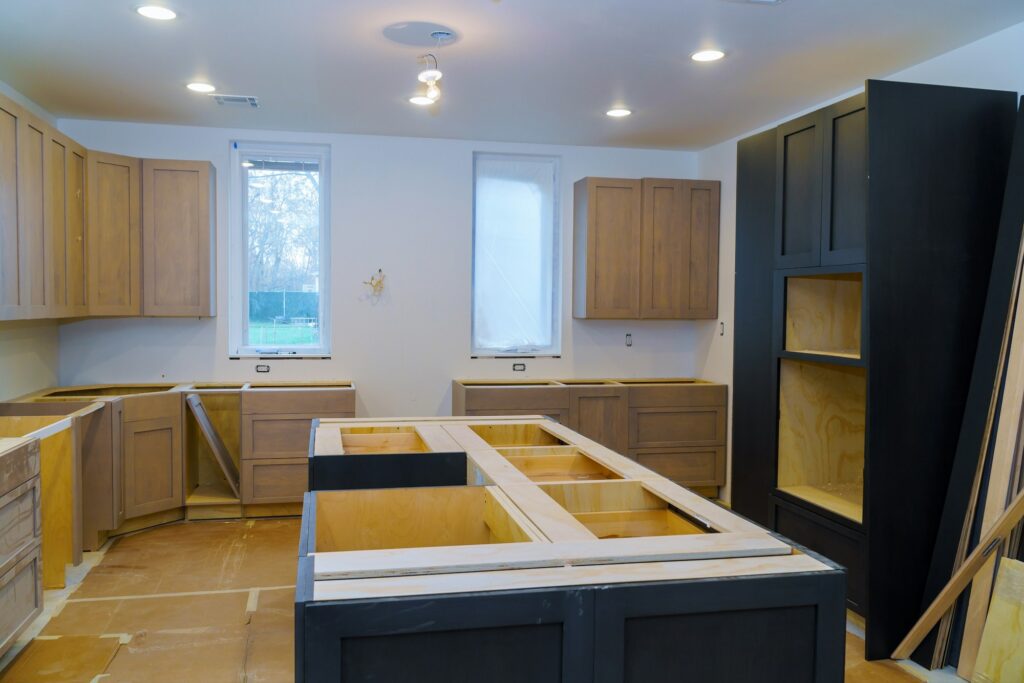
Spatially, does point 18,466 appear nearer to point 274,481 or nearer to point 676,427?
point 274,481

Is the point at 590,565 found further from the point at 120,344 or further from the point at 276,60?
the point at 120,344

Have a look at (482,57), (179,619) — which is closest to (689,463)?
(482,57)

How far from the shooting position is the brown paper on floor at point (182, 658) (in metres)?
3.20

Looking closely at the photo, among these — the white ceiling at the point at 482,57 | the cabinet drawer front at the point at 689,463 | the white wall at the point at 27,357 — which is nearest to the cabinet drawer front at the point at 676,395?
the cabinet drawer front at the point at 689,463

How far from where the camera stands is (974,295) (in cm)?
346

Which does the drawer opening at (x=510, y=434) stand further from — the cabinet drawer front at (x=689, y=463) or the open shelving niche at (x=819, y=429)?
the cabinet drawer front at (x=689, y=463)

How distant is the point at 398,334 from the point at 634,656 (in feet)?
14.9

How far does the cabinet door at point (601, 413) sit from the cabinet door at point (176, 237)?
2607 millimetres

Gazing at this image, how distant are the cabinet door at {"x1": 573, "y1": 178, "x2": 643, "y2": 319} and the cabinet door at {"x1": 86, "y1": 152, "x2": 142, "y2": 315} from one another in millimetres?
3052

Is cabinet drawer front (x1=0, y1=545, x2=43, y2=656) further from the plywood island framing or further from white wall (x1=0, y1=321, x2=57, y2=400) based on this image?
the plywood island framing

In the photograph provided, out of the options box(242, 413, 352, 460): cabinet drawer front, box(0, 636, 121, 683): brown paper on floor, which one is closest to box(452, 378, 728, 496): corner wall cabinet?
box(242, 413, 352, 460): cabinet drawer front

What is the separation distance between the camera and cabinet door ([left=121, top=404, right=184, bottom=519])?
195 inches

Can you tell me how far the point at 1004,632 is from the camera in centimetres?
293

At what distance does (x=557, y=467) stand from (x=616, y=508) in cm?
61
